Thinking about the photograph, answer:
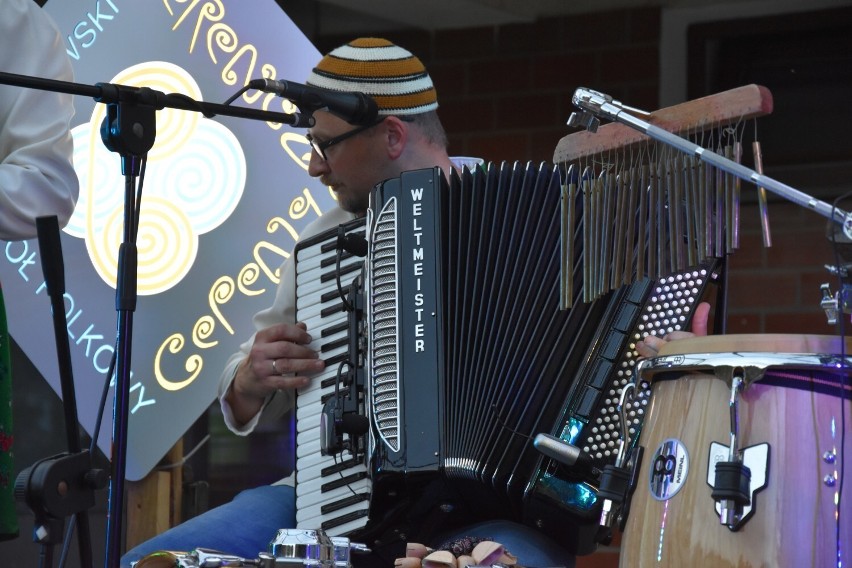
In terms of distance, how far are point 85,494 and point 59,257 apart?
346 millimetres

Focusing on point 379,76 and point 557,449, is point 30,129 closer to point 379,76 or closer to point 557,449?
point 379,76

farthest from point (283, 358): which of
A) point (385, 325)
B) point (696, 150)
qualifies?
point (696, 150)

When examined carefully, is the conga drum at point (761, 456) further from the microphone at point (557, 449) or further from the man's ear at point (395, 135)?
the man's ear at point (395, 135)

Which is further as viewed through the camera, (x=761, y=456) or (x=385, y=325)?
(x=385, y=325)

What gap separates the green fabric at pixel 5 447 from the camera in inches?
80.5

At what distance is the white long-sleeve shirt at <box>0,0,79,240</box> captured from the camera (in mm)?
2260

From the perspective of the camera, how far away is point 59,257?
174cm

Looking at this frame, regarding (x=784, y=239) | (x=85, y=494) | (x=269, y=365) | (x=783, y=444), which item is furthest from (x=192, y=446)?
(x=784, y=239)

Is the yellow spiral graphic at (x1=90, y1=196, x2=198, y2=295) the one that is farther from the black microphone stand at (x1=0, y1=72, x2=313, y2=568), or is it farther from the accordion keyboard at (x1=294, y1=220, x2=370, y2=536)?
the black microphone stand at (x1=0, y1=72, x2=313, y2=568)

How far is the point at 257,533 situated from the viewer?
2541 millimetres

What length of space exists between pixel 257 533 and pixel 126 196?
0.93 m

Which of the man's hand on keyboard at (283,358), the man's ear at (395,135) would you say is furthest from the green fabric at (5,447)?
the man's ear at (395,135)

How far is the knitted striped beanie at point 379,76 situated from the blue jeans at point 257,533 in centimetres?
91

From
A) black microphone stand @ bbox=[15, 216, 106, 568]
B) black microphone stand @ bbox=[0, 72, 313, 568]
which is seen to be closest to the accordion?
black microphone stand @ bbox=[0, 72, 313, 568]
